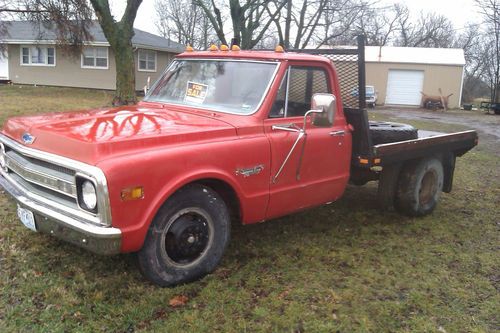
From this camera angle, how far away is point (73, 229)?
3.28m

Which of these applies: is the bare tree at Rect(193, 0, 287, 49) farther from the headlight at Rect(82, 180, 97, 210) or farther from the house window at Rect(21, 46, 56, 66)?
the headlight at Rect(82, 180, 97, 210)

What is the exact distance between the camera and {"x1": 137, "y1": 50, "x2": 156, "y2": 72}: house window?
2797 centimetres

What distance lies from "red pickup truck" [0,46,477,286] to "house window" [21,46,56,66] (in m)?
26.0

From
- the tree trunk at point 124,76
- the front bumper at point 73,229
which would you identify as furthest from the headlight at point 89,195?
the tree trunk at point 124,76

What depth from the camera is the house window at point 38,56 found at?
1113 inches

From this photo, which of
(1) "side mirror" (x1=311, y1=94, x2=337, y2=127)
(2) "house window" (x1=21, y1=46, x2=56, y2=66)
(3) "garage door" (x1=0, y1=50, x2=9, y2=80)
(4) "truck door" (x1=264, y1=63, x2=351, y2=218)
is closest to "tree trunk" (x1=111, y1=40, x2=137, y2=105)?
(4) "truck door" (x1=264, y1=63, x2=351, y2=218)

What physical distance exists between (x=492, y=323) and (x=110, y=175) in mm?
2960

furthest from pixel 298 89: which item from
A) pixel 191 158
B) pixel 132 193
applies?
pixel 132 193

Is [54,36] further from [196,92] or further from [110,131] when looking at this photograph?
[110,131]

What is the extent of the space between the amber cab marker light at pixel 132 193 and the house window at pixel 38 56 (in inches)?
1090

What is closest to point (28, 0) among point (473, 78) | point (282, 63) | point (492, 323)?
point (282, 63)

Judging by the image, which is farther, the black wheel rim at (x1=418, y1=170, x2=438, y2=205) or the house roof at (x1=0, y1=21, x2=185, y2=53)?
the house roof at (x1=0, y1=21, x2=185, y2=53)

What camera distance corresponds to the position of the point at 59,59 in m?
28.0

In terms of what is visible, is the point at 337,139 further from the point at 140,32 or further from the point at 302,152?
the point at 140,32
